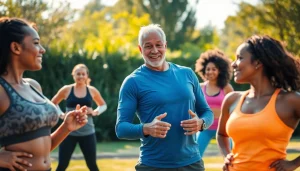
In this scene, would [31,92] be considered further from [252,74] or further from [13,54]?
[252,74]

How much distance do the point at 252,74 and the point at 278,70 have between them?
0.69ft

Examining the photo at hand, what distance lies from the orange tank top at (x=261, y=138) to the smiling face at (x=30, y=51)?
1.64 metres

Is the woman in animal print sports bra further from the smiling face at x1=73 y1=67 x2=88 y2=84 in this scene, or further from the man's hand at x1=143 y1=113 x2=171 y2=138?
the smiling face at x1=73 y1=67 x2=88 y2=84

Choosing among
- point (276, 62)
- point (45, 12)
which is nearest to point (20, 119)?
point (276, 62)

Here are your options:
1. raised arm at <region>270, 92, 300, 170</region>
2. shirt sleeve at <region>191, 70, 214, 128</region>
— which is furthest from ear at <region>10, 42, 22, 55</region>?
raised arm at <region>270, 92, 300, 170</region>

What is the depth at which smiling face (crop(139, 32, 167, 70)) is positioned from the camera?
543cm

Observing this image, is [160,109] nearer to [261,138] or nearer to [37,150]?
[261,138]

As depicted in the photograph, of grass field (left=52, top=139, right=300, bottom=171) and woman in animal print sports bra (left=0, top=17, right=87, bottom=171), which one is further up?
woman in animal print sports bra (left=0, top=17, right=87, bottom=171)

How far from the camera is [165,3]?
53125 mm

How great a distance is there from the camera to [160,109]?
533 centimetres

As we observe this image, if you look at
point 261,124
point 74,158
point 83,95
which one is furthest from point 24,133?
point 74,158

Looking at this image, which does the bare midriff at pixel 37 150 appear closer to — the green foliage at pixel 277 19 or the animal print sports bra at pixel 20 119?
the animal print sports bra at pixel 20 119

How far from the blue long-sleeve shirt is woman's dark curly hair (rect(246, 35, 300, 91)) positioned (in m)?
0.65

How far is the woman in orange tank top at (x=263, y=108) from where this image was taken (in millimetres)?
4969
